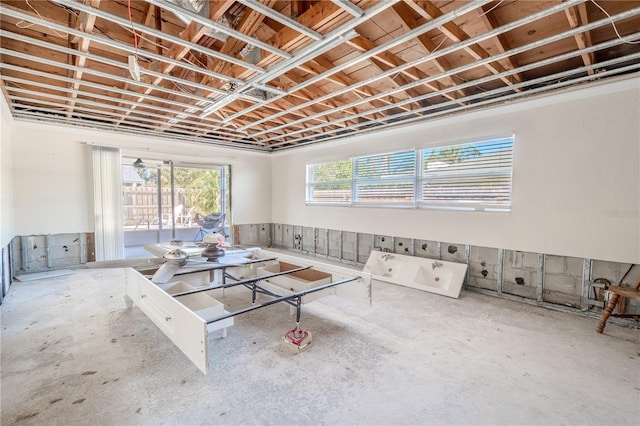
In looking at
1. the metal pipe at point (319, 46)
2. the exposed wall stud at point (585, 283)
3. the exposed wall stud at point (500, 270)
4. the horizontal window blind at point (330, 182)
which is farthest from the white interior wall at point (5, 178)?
the exposed wall stud at point (585, 283)

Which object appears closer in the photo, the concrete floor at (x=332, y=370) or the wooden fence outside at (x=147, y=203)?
the concrete floor at (x=332, y=370)

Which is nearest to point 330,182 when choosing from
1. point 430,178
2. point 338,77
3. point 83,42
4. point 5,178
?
point 430,178

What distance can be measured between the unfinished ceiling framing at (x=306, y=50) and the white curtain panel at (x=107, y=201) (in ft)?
3.44

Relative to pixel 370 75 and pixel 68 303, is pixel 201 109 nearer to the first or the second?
pixel 370 75

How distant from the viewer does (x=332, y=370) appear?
2.19m

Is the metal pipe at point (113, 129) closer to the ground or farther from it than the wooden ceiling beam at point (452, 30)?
closer to the ground

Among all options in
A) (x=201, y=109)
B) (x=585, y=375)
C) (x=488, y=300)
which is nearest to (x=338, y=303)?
(x=488, y=300)

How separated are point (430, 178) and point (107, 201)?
5.95 meters

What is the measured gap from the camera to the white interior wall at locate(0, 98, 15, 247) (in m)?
3.59

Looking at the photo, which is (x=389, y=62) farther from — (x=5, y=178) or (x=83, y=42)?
(x=5, y=178)

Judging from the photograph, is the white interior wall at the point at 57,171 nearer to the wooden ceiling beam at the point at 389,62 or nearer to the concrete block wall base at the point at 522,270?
the wooden ceiling beam at the point at 389,62

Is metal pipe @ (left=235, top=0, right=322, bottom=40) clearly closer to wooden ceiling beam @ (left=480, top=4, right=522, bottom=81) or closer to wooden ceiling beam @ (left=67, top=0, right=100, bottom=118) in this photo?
wooden ceiling beam @ (left=67, top=0, right=100, bottom=118)

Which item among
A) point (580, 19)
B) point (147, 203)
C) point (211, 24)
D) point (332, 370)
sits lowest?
point (332, 370)

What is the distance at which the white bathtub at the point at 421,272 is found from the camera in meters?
4.06
